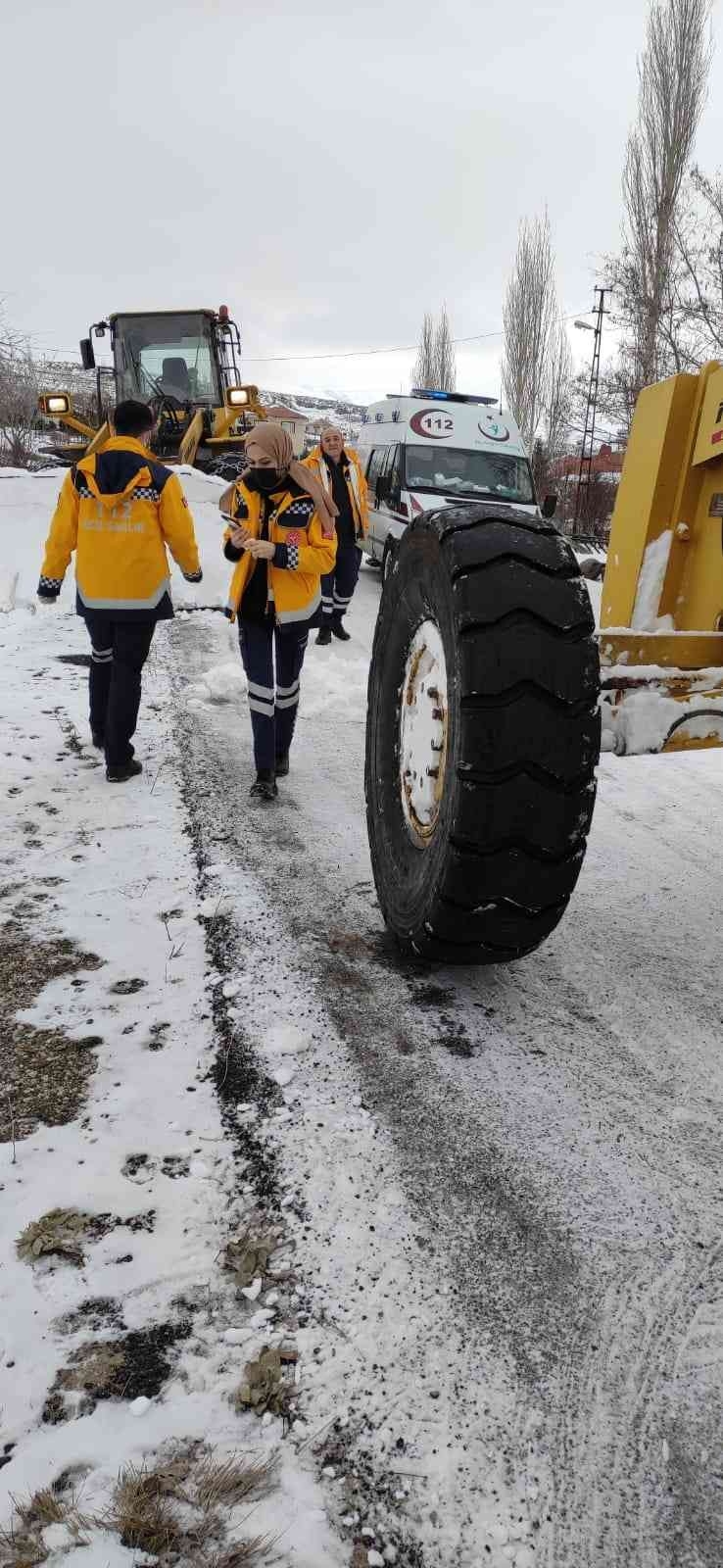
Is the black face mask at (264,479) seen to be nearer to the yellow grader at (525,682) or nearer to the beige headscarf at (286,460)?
the beige headscarf at (286,460)

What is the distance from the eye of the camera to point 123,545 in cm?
421

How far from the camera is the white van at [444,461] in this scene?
10.2 m

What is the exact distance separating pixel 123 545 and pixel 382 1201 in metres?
3.28

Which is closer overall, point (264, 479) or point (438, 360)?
point (264, 479)

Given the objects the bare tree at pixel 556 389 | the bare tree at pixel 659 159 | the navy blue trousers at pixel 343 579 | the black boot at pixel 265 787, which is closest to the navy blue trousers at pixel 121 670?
the black boot at pixel 265 787

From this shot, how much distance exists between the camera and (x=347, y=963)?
274cm

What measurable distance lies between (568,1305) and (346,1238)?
0.41 meters

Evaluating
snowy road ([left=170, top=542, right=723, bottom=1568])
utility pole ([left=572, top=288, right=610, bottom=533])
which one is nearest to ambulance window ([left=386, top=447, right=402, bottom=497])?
snowy road ([left=170, top=542, right=723, bottom=1568])

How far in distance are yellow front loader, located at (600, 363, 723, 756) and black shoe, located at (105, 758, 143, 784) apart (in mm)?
2361

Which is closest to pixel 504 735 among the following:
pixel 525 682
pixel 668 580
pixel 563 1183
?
pixel 525 682

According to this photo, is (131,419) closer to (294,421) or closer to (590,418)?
(590,418)

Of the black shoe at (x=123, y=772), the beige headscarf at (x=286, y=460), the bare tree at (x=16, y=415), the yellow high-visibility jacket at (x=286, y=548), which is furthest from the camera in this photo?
the bare tree at (x=16, y=415)

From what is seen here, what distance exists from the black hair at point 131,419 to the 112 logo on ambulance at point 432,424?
23.0 feet

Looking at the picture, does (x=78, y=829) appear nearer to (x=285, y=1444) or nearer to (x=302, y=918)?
A: (x=302, y=918)
